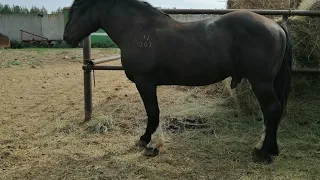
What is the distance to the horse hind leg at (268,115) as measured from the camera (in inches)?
120

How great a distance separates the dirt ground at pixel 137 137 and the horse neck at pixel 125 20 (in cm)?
128

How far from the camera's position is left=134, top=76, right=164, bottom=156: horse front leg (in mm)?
3348

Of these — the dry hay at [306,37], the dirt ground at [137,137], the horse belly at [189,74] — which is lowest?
the dirt ground at [137,137]

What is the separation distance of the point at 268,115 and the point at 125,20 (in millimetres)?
1758

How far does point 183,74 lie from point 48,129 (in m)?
2.17

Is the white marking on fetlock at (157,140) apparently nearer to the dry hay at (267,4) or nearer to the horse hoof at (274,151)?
the horse hoof at (274,151)

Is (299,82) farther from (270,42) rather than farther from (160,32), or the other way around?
(160,32)

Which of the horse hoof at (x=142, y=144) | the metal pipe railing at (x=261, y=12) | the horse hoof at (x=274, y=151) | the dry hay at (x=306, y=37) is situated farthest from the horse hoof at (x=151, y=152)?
the dry hay at (x=306, y=37)

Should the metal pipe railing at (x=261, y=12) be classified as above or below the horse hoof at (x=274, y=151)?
above

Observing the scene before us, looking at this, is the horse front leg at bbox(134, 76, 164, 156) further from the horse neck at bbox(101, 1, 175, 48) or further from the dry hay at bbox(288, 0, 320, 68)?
the dry hay at bbox(288, 0, 320, 68)

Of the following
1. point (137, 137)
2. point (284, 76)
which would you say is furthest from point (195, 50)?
point (137, 137)

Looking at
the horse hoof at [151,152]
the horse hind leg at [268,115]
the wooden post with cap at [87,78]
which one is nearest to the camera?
the horse hind leg at [268,115]

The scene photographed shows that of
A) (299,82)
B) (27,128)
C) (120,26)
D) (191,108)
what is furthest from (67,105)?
(299,82)

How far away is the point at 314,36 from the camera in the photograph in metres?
4.26
